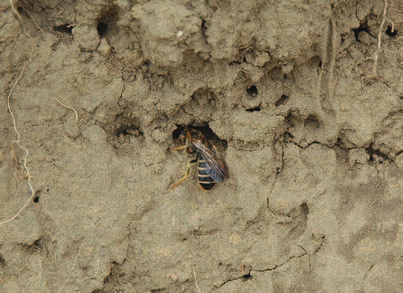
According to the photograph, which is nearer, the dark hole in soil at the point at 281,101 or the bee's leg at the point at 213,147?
the dark hole in soil at the point at 281,101

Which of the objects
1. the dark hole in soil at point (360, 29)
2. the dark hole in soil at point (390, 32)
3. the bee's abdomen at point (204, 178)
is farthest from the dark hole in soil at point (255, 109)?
the dark hole in soil at point (390, 32)

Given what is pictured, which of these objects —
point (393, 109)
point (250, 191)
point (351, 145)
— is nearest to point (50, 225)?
point (250, 191)

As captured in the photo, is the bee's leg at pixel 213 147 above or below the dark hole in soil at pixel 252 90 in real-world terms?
below

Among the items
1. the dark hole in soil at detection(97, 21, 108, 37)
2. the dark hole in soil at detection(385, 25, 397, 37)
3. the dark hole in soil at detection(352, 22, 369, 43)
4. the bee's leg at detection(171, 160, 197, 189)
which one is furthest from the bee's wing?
the dark hole in soil at detection(385, 25, 397, 37)

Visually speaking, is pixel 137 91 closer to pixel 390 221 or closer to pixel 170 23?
pixel 170 23

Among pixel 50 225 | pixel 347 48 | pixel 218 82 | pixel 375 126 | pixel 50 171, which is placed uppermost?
pixel 347 48

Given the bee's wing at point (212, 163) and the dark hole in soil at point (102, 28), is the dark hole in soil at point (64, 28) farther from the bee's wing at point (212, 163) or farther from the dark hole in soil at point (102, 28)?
the bee's wing at point (212, 163)
